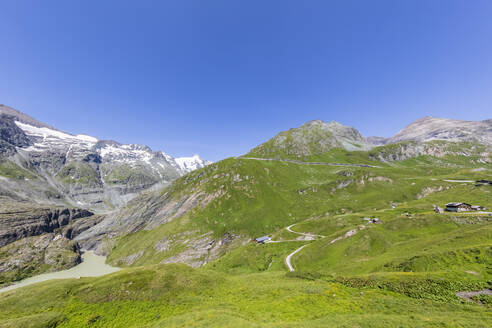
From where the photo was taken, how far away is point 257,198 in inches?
5910

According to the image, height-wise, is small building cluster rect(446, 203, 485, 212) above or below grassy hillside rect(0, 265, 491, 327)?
below

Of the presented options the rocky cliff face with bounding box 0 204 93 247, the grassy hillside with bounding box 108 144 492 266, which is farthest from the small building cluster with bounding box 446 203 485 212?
the rocky cliff face with bounding box 0 204 93 247

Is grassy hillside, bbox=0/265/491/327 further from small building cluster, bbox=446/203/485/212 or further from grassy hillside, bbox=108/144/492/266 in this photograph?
grassy hillside, bbox=108/144/492/266

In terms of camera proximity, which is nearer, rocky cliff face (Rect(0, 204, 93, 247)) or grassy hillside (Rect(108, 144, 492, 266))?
grassy hillside (Rect(108, 144, 492, 266))

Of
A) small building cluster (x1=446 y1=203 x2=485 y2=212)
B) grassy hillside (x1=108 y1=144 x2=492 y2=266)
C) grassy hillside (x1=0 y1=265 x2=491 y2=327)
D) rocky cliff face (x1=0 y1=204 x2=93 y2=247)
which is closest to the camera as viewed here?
grassy hillside (x1=0 y1=265 x2=491 y2=327)

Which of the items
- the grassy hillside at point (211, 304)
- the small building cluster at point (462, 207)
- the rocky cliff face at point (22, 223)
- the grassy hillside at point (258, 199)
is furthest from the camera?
the rocky cliff face at point (22, 223)

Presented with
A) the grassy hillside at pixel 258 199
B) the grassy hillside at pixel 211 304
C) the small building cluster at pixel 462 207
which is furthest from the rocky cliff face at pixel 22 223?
the small building cluster at pixel 462 207

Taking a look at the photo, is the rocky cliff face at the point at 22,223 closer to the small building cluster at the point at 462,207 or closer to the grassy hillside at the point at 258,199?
the grassy hillside at the point at 258,199

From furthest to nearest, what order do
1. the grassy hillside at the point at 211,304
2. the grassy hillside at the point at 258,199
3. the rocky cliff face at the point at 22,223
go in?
the rocky cliff face at the point at 22,223 < the grassy hillside at the point at 258,199 < the grassy hillside at the point at 211,304

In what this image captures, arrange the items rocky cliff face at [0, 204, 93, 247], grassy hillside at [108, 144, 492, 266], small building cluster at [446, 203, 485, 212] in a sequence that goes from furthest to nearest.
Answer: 1. rocky cliff face at [0, 204, 93, 247]
2. grassy hillside at [108, 144, 492, 266]
3. small building cluster at [446, 203, 485, 212]

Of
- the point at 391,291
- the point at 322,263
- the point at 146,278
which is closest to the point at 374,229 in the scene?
the point at 322,263

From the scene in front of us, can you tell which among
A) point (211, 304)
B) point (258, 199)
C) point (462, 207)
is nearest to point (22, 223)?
point (258, 199)

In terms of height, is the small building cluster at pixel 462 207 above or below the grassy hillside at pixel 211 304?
below

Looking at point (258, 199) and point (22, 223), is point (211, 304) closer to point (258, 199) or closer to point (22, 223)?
point (258, 199)
